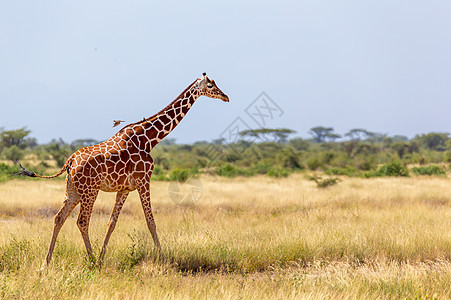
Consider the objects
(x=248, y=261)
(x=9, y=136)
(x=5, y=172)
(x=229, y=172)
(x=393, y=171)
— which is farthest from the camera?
(x=9, y=136)

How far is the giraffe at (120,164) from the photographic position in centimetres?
567

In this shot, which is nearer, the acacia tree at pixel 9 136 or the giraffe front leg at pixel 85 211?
the giraffe front leg at pixel 85 211

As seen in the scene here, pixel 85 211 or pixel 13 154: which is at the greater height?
pixel 85 211

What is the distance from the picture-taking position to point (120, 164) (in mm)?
5859

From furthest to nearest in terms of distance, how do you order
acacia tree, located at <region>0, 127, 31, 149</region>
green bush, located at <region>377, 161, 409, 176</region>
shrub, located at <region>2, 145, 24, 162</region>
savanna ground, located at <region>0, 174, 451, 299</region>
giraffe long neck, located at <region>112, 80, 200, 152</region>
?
1. acacia tree, located at <region>0, 127, 31, 149</region>
2. shrub, located at <region>2, 145, 24, 162</region>
3. green bush, located at <region>377, 161, 409, 176</region>
4. giraffe long neck, located at <region>112, 80, 200, 152</region>
5. savanna ground, located at <region>0, 174, 451, 299</region>

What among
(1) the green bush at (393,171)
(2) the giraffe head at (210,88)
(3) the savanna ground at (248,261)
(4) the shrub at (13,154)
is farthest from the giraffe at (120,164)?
(4) the shrub at (13,154)

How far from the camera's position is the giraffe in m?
5.67

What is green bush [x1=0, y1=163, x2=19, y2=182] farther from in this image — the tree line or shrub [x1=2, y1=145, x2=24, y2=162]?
shrub [x1=2, y1=145, x2=24, y2=162]

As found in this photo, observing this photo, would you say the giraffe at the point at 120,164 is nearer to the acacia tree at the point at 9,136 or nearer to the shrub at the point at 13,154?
the shrub at the point at 13,154

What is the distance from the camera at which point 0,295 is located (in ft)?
14.6

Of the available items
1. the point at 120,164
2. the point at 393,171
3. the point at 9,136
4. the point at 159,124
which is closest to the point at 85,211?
the point at 120,164

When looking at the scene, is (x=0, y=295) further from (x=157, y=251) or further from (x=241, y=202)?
(x=241, y=202)

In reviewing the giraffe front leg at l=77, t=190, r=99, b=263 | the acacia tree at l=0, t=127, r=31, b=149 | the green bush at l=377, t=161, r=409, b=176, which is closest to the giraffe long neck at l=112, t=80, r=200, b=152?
the giraffe front leg at l=77, t=190, r=99, b=263

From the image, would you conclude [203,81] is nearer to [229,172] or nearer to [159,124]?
[159,124]
